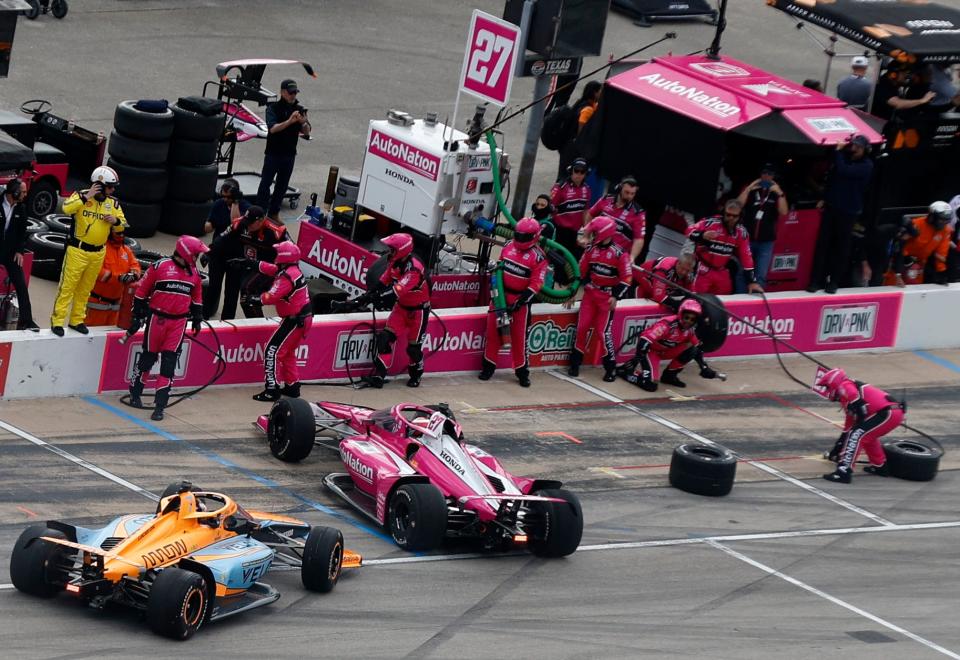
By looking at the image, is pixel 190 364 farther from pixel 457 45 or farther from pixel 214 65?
pixel 457 45

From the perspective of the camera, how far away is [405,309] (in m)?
19.2

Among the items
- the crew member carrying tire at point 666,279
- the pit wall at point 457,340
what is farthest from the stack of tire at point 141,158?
the crew member carrying tire at point 666,279

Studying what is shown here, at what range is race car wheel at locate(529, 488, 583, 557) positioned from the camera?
15.2 metres

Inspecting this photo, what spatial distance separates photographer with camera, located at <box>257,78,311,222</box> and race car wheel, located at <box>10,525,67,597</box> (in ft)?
34.9

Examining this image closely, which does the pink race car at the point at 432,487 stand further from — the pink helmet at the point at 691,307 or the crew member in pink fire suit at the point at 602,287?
the pink helmet at the point at 691,307

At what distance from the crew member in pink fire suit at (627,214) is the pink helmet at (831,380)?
3.55 m

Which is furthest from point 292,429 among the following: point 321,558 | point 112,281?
point 112,281

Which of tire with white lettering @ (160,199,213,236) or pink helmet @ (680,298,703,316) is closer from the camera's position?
pink helmet @ (680,298,703,316)

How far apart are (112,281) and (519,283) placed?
4.35 m

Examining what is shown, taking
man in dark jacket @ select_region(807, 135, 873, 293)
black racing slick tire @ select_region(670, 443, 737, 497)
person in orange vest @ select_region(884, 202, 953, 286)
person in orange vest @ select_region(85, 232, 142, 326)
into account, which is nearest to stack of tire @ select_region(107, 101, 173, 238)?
person in orange vest @ select_region(85, 232, 142, 326)

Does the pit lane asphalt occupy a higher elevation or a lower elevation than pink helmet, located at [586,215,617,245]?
lower

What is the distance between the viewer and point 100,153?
23.1m

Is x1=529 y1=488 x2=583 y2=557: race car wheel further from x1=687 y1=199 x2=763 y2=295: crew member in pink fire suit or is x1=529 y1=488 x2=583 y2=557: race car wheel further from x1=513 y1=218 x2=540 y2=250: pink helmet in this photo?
x1=687 y1=199 x2=763 y2=295: crew member in pink fire suit

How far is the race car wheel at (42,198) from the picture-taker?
21.8m
